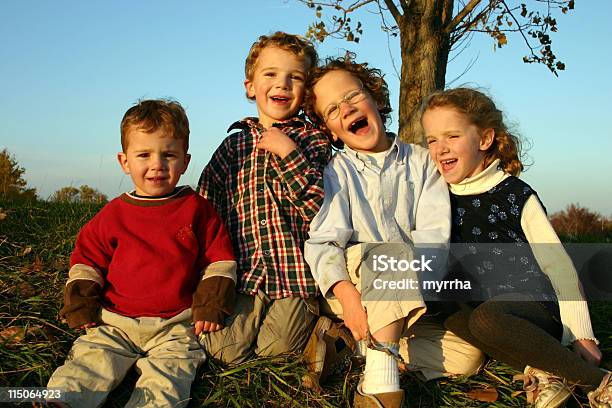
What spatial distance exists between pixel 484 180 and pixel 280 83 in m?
1.28

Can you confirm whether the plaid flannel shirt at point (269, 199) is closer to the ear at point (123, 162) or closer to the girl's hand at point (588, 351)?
the ear at point (123, 162)

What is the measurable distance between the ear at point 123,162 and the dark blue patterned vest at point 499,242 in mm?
1750

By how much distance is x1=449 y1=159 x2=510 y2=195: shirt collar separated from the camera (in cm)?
330

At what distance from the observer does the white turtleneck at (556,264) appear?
298 centimetres

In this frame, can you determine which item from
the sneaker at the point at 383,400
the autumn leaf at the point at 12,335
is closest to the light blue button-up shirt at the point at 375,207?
the sneaker at the point at 383,400

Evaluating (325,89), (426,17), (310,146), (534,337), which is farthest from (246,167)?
(426,17)

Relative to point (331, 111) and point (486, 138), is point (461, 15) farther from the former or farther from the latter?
point (331, 111)

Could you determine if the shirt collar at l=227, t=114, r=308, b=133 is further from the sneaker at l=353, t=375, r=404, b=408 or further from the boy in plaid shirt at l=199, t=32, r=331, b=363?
the sneaker at l=353, t=375, r=404, b=408

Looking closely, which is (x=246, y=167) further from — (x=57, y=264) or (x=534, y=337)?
(x=534, y=337)

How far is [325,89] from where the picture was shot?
348cm

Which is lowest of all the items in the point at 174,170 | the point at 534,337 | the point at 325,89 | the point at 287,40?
the point at 534,337

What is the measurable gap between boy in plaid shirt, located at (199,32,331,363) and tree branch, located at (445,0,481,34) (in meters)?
2.38

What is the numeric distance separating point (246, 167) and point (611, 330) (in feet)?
7.93

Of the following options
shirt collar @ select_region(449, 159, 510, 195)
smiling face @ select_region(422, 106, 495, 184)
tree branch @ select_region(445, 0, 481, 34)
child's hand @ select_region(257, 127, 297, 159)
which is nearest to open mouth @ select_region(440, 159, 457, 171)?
smiling face @ select_region(422, 106, 495, 184)
